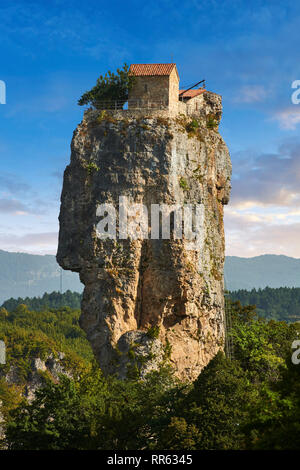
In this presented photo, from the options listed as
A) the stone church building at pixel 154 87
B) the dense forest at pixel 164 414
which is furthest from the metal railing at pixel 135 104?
the dense forest at pixel 164 414

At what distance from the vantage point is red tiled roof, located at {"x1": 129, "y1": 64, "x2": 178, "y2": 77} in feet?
152

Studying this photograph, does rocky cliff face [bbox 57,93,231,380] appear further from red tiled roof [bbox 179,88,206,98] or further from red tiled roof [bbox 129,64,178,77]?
red tiled roof [bbox 179,88,206,98]

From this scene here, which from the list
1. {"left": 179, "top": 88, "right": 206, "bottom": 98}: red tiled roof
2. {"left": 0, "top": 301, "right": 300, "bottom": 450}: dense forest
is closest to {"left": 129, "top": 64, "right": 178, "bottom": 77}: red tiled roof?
{"left": 179, "top": 88, "right": 206, "bottom": 98}: red tiled roof

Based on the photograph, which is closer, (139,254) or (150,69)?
(139,254)

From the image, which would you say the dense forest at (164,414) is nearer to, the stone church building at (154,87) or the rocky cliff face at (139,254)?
the rocky cliff face at (139,254)

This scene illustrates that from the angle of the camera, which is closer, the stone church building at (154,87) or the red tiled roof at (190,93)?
the stone church building at (154,87)

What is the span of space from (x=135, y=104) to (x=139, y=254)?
39.4 ft

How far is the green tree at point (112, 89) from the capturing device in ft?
153

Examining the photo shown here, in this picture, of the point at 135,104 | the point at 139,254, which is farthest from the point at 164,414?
the point at 135,104

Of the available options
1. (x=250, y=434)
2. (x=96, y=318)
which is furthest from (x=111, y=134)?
(x=250, y=434)

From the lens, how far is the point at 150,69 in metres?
46.8

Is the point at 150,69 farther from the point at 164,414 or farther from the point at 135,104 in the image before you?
the point at 164,414

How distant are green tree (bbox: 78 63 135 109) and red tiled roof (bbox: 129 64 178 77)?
525 mm

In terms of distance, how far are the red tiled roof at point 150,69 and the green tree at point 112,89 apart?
0.52m
